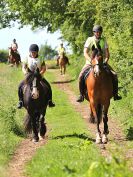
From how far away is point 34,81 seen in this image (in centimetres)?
1695

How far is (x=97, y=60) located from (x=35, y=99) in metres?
2.44

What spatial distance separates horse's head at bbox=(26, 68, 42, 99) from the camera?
55.4 ft

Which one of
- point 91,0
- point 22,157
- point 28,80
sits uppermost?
point 91,0

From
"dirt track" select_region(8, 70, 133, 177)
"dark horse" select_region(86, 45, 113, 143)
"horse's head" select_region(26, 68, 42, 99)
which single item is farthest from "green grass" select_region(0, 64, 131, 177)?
"horse's head" select_region(26, 68, 42, 99)

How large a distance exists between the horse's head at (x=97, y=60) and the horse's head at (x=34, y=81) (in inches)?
71.7

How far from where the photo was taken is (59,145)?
15375mm

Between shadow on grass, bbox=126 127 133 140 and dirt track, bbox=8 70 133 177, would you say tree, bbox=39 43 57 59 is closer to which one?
dirt track, bbox=8 70 133 177

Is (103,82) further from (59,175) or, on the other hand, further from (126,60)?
(126,60)

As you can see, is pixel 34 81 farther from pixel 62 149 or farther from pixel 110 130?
pixel 110 130

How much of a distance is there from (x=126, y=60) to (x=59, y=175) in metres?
14.5

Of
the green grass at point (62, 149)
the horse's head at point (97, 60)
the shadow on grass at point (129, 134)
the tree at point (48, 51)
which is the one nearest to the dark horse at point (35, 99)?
the green grass at point (62, 149)

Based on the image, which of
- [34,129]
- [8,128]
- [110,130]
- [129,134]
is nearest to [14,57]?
[110,130]

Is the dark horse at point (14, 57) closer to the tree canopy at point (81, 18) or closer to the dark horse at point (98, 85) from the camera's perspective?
the tree canopy at point (81, 18)

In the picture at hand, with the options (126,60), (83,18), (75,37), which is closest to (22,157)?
(126,60)
